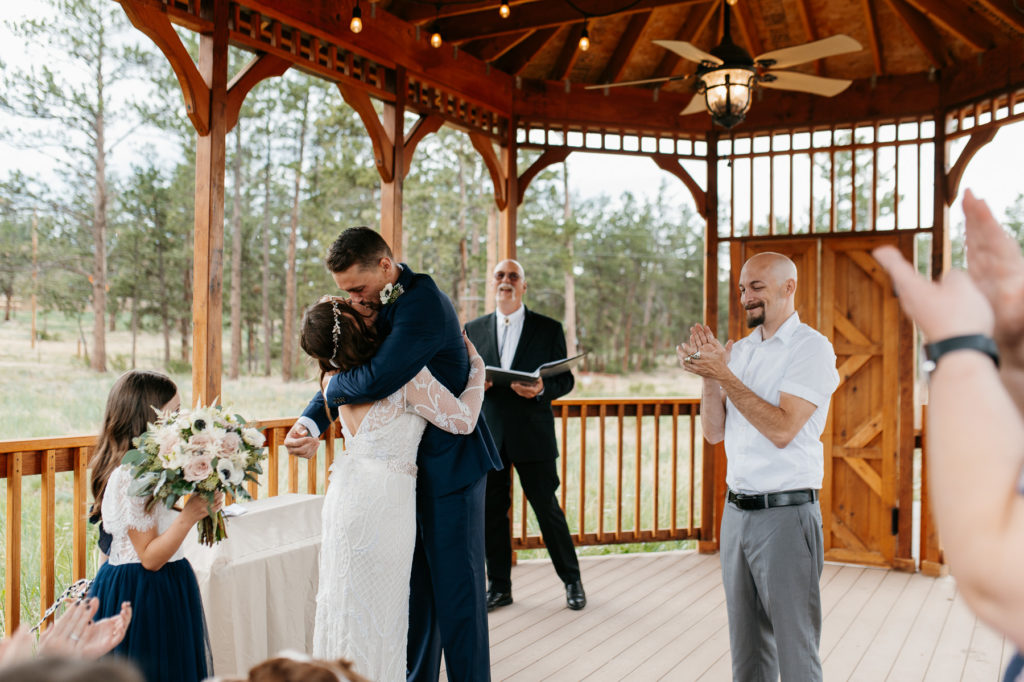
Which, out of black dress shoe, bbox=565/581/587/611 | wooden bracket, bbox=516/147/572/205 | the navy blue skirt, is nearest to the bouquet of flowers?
the navy blue skirt

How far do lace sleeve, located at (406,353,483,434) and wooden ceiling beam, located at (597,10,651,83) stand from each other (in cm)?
366

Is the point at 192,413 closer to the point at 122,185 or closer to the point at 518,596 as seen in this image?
the point at 518,596

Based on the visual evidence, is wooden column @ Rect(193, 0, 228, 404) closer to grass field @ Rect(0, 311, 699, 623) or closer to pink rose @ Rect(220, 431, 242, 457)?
pink rose @ Rect(220, 431, 242, 457)

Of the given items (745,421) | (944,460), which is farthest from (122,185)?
(944,460)

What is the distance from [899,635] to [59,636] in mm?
3918

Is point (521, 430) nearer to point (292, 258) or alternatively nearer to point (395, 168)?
point (395, 168)

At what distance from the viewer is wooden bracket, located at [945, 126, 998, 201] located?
16.0 feet

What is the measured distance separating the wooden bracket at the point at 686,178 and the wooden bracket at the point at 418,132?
1.77m

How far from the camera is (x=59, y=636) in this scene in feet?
4.23

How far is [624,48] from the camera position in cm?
540

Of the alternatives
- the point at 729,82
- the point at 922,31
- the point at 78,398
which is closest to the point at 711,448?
the point at 729,82

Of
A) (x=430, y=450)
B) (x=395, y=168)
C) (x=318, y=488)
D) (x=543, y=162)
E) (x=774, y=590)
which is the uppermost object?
(x=543, y=162)

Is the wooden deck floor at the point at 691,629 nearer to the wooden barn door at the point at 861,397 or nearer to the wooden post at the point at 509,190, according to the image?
the wooden barn door at the point at 861,397

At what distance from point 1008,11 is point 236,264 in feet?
35.7
